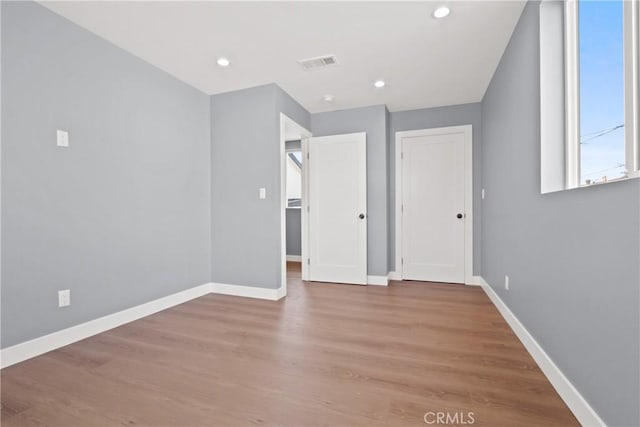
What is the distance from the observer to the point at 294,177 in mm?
6684

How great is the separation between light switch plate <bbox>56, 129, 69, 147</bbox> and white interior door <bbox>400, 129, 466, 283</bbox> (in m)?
3.85

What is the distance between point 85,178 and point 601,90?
11.4 ft

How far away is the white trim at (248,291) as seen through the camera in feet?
10.8

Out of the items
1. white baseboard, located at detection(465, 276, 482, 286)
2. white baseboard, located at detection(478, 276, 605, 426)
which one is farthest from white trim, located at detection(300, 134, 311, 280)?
white baseboard, located at detection(478, 276, 605, 426)

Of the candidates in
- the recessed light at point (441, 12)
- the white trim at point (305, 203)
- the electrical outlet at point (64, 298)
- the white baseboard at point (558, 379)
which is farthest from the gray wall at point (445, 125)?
the electrical outlet at point (64, 298)

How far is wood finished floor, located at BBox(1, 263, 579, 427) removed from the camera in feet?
4.62

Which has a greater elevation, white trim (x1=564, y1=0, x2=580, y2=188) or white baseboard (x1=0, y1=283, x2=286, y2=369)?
white trim (x1=564, y1=0, x2=580, y2=188)

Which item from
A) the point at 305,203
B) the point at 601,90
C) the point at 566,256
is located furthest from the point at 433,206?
the point at 601,90

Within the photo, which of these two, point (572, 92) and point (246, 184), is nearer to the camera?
point (572, 92)

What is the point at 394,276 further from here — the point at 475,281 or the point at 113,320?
the point at 113,320

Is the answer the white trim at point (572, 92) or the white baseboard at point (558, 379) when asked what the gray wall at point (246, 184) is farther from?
the white trim at point (572, 92)

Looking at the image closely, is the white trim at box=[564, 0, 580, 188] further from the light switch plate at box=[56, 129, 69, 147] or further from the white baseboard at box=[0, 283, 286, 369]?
the light switch plate at box=[56, 129, 69, 147]

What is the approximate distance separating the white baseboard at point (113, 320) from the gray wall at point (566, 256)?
2.46 meters

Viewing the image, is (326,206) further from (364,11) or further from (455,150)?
(364,11)
